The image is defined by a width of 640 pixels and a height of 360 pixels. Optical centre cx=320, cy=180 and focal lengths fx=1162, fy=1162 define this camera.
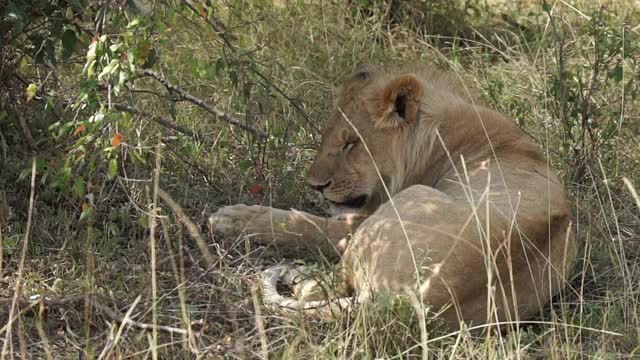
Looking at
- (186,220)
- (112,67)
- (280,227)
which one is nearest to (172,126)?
(280,227)

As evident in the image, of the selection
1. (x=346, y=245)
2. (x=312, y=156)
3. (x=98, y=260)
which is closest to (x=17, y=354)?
(x=98, y=260)

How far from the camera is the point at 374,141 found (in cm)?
445

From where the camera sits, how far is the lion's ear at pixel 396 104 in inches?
171

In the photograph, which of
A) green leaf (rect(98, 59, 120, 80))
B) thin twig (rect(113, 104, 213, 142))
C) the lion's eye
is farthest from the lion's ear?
green leaf (rect(98, 59, 120, 80))

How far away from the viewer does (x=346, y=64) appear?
6168 millimetres

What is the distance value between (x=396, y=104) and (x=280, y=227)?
64 centimetres

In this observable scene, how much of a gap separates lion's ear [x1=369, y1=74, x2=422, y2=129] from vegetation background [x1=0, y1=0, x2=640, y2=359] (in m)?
0.49

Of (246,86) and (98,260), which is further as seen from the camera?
(246,86)

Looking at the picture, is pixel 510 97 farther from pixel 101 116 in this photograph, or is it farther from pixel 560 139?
pixel 101 116

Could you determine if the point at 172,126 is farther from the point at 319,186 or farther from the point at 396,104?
the point at 396,104

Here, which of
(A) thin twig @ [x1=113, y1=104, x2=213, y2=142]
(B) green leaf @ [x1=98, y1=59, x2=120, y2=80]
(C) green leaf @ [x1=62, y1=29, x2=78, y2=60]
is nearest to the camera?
(B) green leaf @ [x1=98, y1=59, x2=120, y2=80]

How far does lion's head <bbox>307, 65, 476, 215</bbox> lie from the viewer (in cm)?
441

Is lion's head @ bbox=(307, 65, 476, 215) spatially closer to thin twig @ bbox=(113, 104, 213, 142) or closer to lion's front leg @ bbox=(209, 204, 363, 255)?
lion's front leg @ bbox=(209, 204, 363, 255)

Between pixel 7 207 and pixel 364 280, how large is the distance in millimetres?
1449
